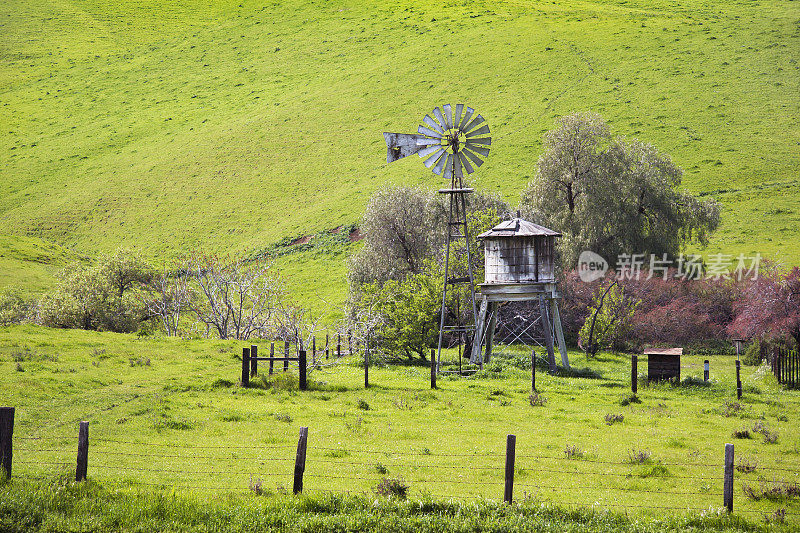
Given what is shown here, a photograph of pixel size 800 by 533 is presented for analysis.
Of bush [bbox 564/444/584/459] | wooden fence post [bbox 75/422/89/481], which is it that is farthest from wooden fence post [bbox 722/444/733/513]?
wooden fence post [bbox 75/422/89/481]

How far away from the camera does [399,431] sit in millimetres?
21203

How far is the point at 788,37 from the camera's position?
94062mm

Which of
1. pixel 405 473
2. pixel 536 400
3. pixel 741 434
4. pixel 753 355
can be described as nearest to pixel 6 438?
pixel 405 473

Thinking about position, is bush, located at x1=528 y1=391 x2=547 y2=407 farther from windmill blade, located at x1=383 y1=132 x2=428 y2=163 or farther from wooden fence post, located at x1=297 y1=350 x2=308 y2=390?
windmill blade, located at x1=383 y1=132 x2=428 y2=163

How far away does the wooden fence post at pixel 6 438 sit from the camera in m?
12.3

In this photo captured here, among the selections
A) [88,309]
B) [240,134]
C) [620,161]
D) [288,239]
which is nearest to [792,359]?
[620,161]

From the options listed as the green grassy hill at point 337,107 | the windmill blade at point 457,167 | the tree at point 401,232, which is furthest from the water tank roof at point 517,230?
the green grassy hill at point 337,107

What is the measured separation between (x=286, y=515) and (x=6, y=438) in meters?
5.42

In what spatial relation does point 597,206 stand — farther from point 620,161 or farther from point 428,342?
point 428,342

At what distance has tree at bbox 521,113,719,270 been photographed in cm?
5544

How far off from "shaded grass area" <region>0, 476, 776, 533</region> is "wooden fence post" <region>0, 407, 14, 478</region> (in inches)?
13.3

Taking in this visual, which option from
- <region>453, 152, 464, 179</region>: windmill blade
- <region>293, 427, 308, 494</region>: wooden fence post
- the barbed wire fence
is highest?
<region>453, 152, 464, 179</region>: windmill blade

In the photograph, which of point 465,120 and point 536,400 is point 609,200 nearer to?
point 465,120

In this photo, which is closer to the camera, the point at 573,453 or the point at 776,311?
the point at 573,453
